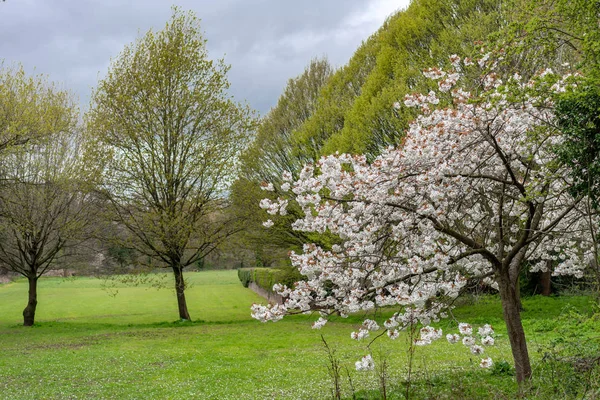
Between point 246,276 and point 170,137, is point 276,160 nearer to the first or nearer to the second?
point 170,137

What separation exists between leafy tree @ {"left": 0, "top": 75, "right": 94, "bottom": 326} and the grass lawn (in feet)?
13.3

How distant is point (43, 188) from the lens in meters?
24.5

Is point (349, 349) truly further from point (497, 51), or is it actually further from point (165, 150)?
point (165, 150)

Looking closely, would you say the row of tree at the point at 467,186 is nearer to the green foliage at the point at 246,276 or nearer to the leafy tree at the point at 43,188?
the leafy tree at the point at 43,188

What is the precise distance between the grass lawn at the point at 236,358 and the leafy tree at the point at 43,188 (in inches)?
160

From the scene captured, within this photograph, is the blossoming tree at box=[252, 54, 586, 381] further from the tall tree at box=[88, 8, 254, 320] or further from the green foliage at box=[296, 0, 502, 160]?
the tall tree at box=[88, 8, 254, 320]

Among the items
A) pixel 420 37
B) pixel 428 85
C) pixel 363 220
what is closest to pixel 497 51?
pixel 363 220

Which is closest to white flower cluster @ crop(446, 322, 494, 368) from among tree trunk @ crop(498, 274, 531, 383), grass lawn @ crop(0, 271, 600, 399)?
grass lawn @ crop(0, 271, 600, 399)

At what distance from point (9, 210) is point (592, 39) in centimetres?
2360

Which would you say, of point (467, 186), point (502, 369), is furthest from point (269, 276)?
point (467, 186)

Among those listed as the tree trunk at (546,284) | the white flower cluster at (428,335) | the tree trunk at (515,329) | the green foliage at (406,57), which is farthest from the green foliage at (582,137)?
the tree trunk at (546,284)

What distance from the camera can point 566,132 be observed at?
6.84m

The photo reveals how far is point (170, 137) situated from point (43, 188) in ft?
21.4

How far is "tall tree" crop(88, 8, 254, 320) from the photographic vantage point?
23562 mm
